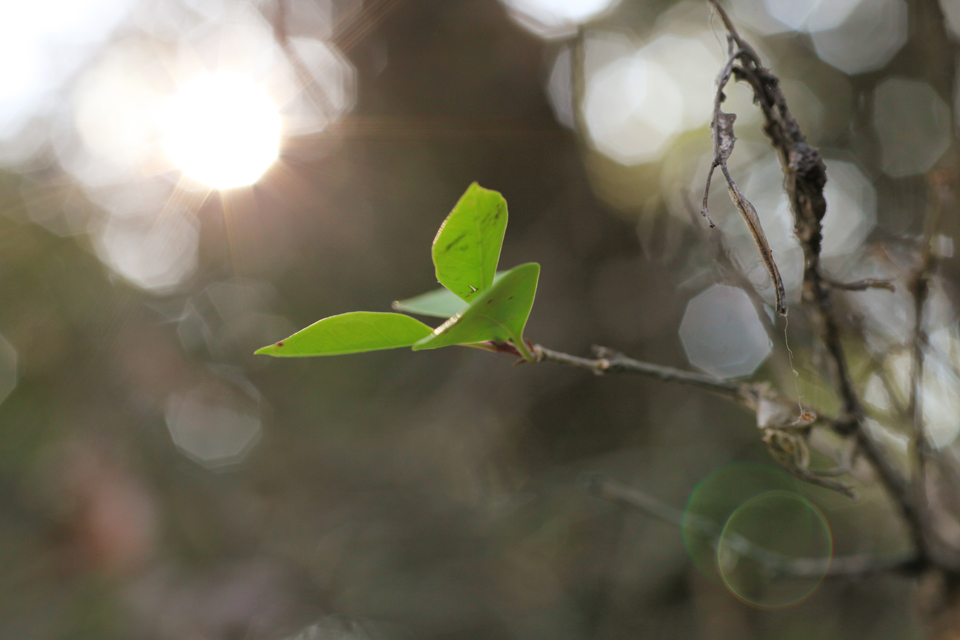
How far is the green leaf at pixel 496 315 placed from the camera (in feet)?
1.06

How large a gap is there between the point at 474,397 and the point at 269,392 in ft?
4.52

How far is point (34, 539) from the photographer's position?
104 inches

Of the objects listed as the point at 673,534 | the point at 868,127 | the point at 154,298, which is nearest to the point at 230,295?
the point at 154,298

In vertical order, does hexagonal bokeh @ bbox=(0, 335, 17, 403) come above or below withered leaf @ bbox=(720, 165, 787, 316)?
below

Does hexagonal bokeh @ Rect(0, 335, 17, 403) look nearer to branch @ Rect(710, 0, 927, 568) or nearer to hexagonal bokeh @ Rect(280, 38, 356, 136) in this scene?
hexagonal bokeh @ Rect(280, 38, 356, 136)

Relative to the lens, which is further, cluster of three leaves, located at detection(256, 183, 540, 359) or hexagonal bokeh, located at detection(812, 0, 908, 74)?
hexagonal bokeh, located at detection(812, 0, 908, 74)

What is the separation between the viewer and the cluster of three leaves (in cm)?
34

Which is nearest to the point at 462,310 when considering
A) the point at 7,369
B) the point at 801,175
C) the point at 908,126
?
the point at 801,175

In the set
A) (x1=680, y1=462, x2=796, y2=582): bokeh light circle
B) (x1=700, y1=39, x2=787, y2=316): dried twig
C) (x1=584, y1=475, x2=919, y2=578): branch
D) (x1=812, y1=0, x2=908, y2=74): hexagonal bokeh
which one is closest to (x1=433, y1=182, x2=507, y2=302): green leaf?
(x1=700, y1=39, x2=787, y2=316): dried twig

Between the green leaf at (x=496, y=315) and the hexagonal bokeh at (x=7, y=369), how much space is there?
364 centimetres

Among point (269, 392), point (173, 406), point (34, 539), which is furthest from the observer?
point (173, 406)

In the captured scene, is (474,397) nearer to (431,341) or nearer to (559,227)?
(559,227)

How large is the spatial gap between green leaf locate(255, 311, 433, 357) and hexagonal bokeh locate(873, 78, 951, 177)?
198 centimetres

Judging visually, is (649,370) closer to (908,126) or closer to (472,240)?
(472,240)
